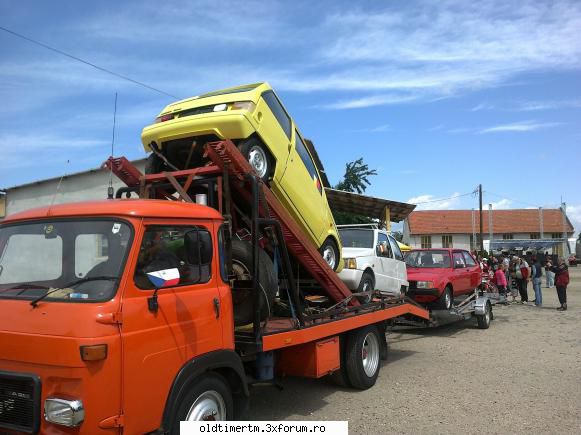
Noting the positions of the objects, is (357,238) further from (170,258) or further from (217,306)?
(170,258)

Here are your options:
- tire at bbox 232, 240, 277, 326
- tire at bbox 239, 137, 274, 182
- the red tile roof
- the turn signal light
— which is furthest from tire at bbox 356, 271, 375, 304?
the red tile roof

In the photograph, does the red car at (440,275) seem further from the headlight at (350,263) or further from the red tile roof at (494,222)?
the red tile roof at (494,222)

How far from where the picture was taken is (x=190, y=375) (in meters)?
3.79

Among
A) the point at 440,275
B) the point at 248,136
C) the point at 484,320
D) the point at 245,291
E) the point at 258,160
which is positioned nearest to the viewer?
the point at 245,291

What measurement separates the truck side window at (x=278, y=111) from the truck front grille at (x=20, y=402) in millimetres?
3805

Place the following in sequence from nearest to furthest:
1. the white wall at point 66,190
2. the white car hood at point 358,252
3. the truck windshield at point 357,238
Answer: the white car hood at point 358,252 < the truck windshield at point 357,238 < the white wall at point 66,190

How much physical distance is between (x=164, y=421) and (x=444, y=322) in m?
11.6

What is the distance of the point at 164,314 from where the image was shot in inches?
147

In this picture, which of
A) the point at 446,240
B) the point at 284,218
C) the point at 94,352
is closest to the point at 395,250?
the point at 284,218

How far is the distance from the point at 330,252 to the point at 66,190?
36.2 ft

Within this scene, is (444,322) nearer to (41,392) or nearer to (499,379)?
(499,379)

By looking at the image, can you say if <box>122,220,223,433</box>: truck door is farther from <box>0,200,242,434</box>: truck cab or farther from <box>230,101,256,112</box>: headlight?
<box>230,101,256,112</box>: headlight

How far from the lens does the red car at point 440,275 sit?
1203 centimetres

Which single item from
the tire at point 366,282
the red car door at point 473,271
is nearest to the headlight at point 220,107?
the tire at point 366,282
